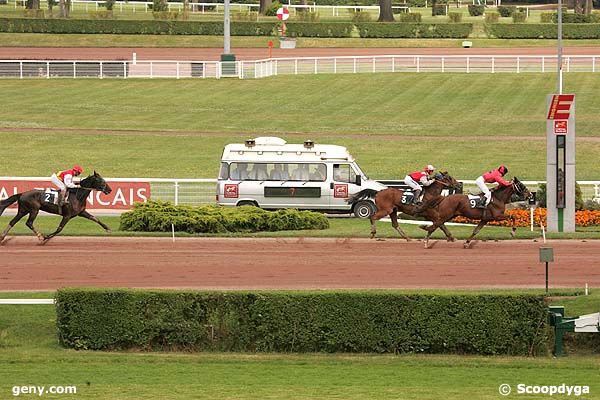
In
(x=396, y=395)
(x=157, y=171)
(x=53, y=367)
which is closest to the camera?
(x=396, y=395)

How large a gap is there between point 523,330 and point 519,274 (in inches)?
234

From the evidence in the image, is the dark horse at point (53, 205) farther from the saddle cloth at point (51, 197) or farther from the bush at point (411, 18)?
the bush at point (411, 18)

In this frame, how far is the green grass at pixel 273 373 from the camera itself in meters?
15.8

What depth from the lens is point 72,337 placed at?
60.1 feet

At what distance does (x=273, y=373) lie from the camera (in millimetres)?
16859

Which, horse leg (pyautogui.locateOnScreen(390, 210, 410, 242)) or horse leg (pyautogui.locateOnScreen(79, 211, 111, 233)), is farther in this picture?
horse leg (pyautogui.locateOnScreen(79, 211, 111, 233))

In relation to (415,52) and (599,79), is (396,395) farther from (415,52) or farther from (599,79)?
(415,52)

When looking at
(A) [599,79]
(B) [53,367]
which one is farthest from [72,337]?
(A) [599,79]

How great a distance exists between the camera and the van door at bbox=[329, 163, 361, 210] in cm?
3203

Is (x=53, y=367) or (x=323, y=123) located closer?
(x=53, y=367)

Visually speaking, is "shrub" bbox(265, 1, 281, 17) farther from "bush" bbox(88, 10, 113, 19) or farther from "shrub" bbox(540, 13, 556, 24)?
"shrub" bbox(540, 13, 556, 24)

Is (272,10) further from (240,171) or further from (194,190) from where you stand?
(240,171)

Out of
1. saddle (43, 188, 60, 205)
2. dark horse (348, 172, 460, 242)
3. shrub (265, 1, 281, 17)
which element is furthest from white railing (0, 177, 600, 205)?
shrub (265, 1, 281, 17)

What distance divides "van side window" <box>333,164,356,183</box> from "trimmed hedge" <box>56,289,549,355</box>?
1395 centimetres
